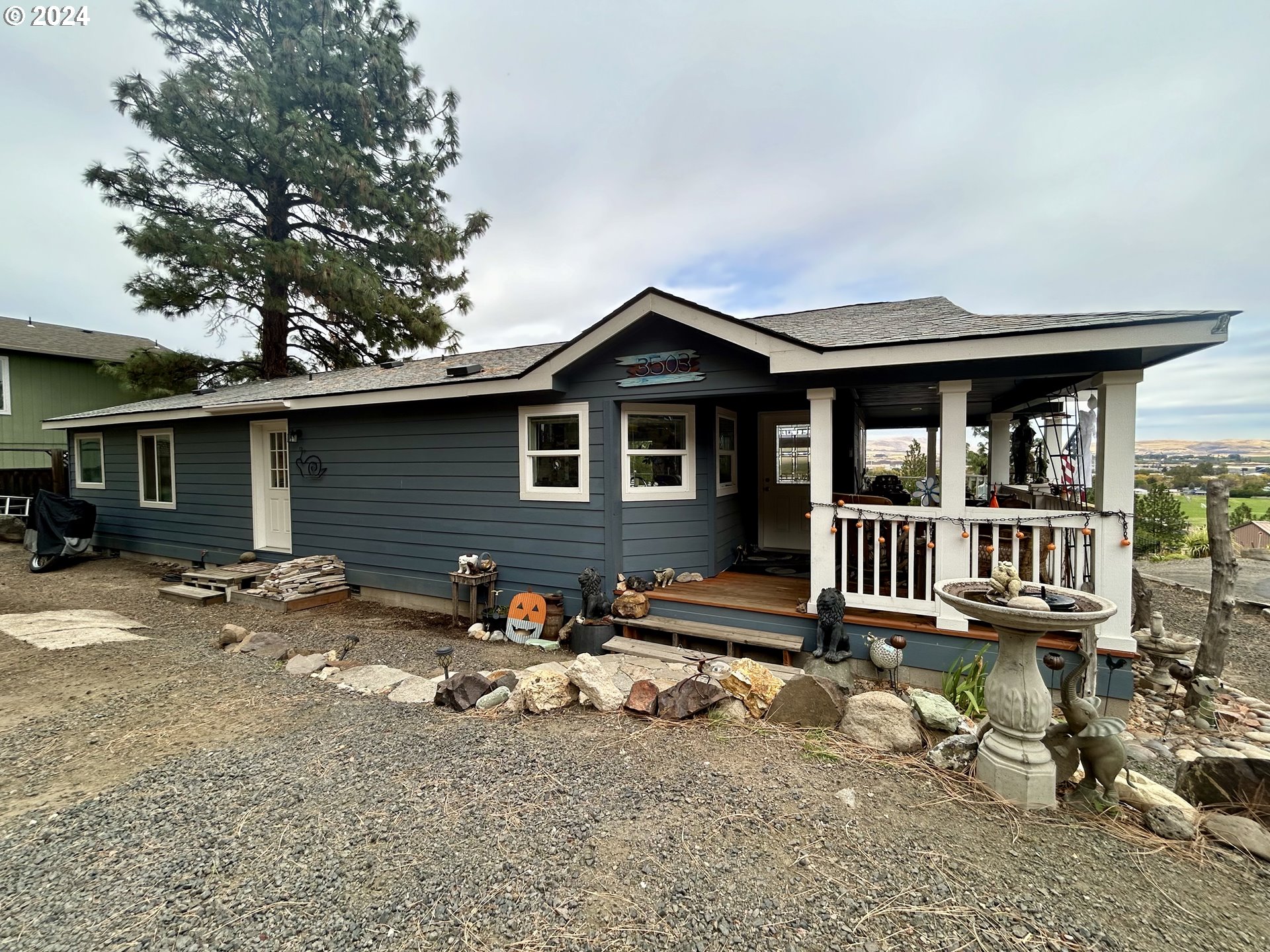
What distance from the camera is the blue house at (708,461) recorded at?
13.3ft

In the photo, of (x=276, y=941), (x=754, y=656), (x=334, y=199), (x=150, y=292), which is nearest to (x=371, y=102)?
(x=334, y=199)

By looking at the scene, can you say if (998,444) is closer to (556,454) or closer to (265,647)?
(556,454)

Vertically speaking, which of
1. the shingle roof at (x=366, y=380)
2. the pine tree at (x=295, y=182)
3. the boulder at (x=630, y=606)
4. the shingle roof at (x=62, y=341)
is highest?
the pine tree at (x=295, y=182)

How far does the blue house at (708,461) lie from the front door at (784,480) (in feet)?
0.09

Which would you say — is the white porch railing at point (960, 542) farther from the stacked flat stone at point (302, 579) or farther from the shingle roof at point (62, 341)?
the shingle roof at point (62, 341)

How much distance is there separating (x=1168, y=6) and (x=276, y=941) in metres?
11.9

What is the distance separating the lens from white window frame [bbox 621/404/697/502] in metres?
5.75

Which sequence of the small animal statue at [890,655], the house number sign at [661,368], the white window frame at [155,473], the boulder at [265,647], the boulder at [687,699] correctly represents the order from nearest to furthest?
the boulder at [687,699] → the small animal statue at [890,655] → the boulder at [265,647] → the house number sign at [661,368] → the white window frame at [155,473]

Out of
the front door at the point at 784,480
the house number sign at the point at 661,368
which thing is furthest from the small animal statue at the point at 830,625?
the front door at the point at 784,480

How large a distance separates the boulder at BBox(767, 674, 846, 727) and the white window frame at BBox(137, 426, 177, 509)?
11.2 metres

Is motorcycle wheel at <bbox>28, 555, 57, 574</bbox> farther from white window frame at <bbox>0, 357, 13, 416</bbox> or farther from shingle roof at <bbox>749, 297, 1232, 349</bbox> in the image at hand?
shingle roof at <bbox>749, 297, 1232, 349</bbox>

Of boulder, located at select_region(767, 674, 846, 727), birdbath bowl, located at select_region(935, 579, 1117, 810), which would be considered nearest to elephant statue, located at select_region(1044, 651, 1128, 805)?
birdbath bowl, located at select_region(935, 579, 1117, 810)

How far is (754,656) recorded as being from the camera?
4945 mm

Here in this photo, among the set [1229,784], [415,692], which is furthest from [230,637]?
[1229,784]
